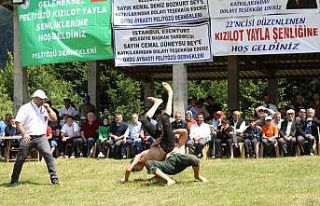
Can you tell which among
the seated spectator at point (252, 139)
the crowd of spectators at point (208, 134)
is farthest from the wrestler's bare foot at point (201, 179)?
the seated spectator at point (252, 139)

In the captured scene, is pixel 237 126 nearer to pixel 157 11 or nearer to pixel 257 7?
pixel 257 7

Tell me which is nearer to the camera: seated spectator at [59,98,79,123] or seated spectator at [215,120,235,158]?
seated spectator at [215,120,235,158]

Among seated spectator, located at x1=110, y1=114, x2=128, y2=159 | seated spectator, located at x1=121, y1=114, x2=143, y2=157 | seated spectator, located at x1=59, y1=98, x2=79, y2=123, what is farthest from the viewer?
seated spectator, located at x1=59, y1=98, x2=79, y2=123

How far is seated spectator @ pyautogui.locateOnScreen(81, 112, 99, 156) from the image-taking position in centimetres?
1711

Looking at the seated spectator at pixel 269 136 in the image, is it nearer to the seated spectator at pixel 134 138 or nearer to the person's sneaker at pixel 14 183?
the seated spectator at pixel 134 138

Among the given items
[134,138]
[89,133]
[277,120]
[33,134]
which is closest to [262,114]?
[277,120]

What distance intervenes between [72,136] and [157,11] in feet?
12.6

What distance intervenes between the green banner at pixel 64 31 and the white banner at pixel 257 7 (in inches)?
111

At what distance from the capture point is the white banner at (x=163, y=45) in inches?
637

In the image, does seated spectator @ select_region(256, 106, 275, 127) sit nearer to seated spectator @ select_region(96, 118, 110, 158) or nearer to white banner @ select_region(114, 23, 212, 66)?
white banner @ select_region(114, 23, 212, 66)

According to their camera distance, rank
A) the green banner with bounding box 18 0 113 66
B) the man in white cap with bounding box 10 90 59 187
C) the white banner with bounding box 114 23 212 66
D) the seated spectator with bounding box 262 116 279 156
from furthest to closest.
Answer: the green banner with bounding box 18 0 113 66 → the white banner with bounding box 114 23 212 66 → the seated spectator with bounding box 262 116 279 156 → the man in white cap with bounding box 10 90 59 187

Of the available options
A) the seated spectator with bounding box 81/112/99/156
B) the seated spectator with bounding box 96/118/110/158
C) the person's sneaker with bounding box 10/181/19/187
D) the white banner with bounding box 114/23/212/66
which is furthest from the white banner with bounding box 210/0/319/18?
the person's sneaker with bounding box 10/181/19/187

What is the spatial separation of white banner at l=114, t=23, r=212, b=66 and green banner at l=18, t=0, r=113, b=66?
0.38 meters

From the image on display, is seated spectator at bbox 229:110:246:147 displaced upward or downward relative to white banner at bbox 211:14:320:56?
downward
